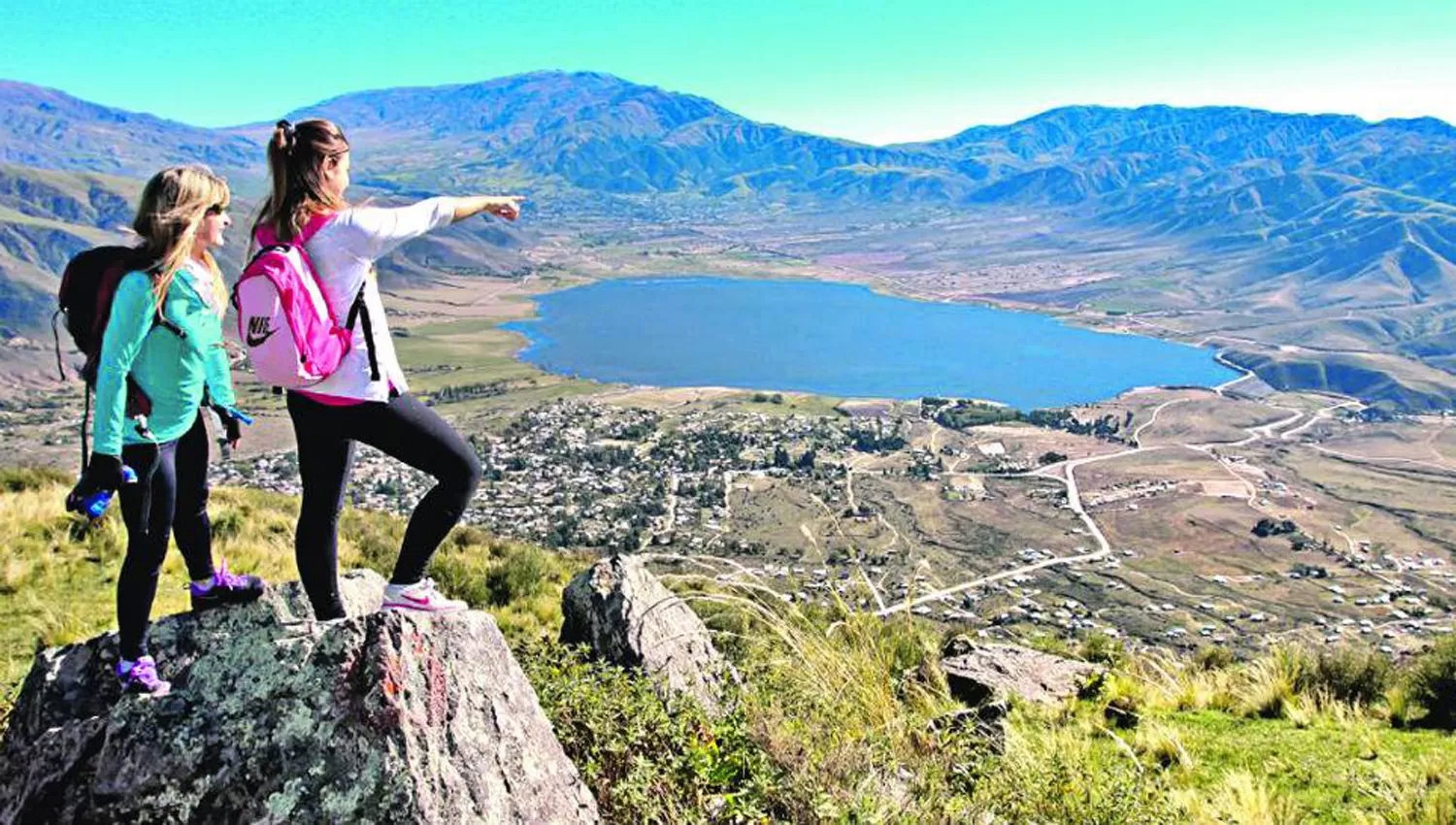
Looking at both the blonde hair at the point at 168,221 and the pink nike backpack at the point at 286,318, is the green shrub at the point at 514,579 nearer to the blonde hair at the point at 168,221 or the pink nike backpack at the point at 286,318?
the blonde hair at the point at 168,221

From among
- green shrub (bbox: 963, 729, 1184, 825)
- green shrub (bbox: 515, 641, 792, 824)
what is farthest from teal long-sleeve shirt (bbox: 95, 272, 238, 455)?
green shrub (bbox: 963, 729, 1184, 825)

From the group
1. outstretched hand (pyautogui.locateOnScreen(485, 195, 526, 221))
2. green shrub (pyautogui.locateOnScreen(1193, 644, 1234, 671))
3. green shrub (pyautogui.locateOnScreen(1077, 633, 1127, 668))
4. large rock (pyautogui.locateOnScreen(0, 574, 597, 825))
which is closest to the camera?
large rock (pyautogui.locateOnScreen(0, 574, 597, 825))

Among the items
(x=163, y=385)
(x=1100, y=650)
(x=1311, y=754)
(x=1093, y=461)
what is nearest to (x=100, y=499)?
(x=163, y=385)

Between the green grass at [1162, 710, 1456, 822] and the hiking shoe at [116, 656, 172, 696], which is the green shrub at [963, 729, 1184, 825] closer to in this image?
the green grass at [1162, 710, 1456, 822]

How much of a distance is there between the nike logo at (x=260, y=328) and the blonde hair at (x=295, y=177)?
37 cm

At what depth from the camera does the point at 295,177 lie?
9.97 ft

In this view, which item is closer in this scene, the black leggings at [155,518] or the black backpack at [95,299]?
the black leggings at [155,518]

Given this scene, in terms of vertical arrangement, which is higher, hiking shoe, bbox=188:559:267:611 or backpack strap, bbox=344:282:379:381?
backpack strap, bbox=344:282:379:381

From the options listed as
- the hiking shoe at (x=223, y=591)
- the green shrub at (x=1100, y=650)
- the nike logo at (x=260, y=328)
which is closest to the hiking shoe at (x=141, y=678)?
the hiking shoe at (x=223, y=591)

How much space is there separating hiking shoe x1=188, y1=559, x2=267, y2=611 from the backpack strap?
1117 mm

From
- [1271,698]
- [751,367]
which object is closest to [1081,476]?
[751,367]

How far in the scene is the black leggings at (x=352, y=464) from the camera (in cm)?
314

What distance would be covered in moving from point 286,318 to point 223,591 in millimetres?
1348

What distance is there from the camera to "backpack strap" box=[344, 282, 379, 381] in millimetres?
3045
